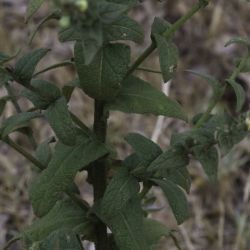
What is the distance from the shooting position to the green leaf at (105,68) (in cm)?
147

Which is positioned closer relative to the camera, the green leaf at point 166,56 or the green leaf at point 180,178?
the green leaf at point 166,56

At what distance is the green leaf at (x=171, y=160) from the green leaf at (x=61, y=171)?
0.14m

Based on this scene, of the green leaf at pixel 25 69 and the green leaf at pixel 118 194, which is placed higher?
the green leaf at pixel 25 69

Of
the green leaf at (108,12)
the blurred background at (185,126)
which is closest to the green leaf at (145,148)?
the green leaf at (108,12)

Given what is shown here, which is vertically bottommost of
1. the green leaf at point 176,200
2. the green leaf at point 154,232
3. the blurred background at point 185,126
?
the blurred background at point 185,126

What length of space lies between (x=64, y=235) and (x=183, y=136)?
15.0 inches

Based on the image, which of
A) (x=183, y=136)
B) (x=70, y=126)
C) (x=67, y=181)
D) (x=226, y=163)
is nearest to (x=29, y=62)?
(x=70, y=126)

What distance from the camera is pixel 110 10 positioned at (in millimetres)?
1235

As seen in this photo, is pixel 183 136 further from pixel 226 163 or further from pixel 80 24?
pixel 226 163

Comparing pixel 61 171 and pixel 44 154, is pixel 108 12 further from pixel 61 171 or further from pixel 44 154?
pixel 44 154

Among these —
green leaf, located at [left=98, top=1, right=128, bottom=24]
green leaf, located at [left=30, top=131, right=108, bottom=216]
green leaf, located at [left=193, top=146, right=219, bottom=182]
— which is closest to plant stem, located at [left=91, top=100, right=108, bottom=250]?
green leaf, located at [left=30, top=131, right=108, bottom=216]

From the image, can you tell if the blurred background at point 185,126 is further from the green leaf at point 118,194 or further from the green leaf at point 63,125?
the green leaf at point 63,125

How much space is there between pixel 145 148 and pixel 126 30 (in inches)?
13.3

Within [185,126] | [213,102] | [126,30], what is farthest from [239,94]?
[185,126]
